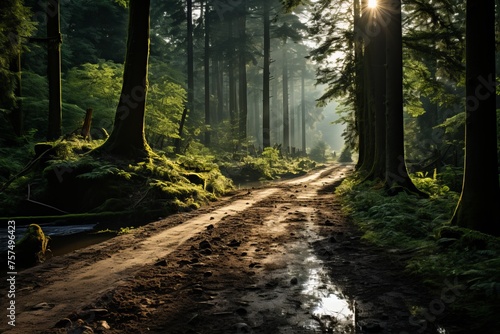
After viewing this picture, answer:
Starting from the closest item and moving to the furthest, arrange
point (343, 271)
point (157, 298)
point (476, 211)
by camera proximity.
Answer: point (157, 298) < point (343, 271) < point (476, 211)

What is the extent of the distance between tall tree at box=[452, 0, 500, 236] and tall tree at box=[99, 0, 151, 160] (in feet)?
33.1

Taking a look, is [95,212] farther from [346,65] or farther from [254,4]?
[254,4]

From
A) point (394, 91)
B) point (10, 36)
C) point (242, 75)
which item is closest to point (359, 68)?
point (394, 91)

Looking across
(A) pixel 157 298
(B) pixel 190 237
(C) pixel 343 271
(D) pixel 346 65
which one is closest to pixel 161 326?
(A) pixel 157 298

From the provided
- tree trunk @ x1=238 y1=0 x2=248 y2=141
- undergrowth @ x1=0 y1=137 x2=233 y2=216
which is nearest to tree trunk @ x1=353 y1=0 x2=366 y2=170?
undergrowth @ x1=0 y1=137 x2=233 y2=216

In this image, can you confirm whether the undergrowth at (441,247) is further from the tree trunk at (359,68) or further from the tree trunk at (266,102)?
the tree trunk at (266,102)

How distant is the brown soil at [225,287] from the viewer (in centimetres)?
355

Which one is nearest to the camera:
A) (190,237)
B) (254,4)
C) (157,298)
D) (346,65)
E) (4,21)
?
(157,298)

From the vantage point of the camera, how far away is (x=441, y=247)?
5.63 meters

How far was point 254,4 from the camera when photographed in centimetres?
3919

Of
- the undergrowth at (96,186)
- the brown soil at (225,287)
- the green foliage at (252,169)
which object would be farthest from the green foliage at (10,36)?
the green foliage at (252,169)

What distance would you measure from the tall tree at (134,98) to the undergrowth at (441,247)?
7718 millimetres

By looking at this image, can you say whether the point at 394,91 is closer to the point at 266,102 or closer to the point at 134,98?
the point at 134,98

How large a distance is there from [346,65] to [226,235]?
15.6 meters
